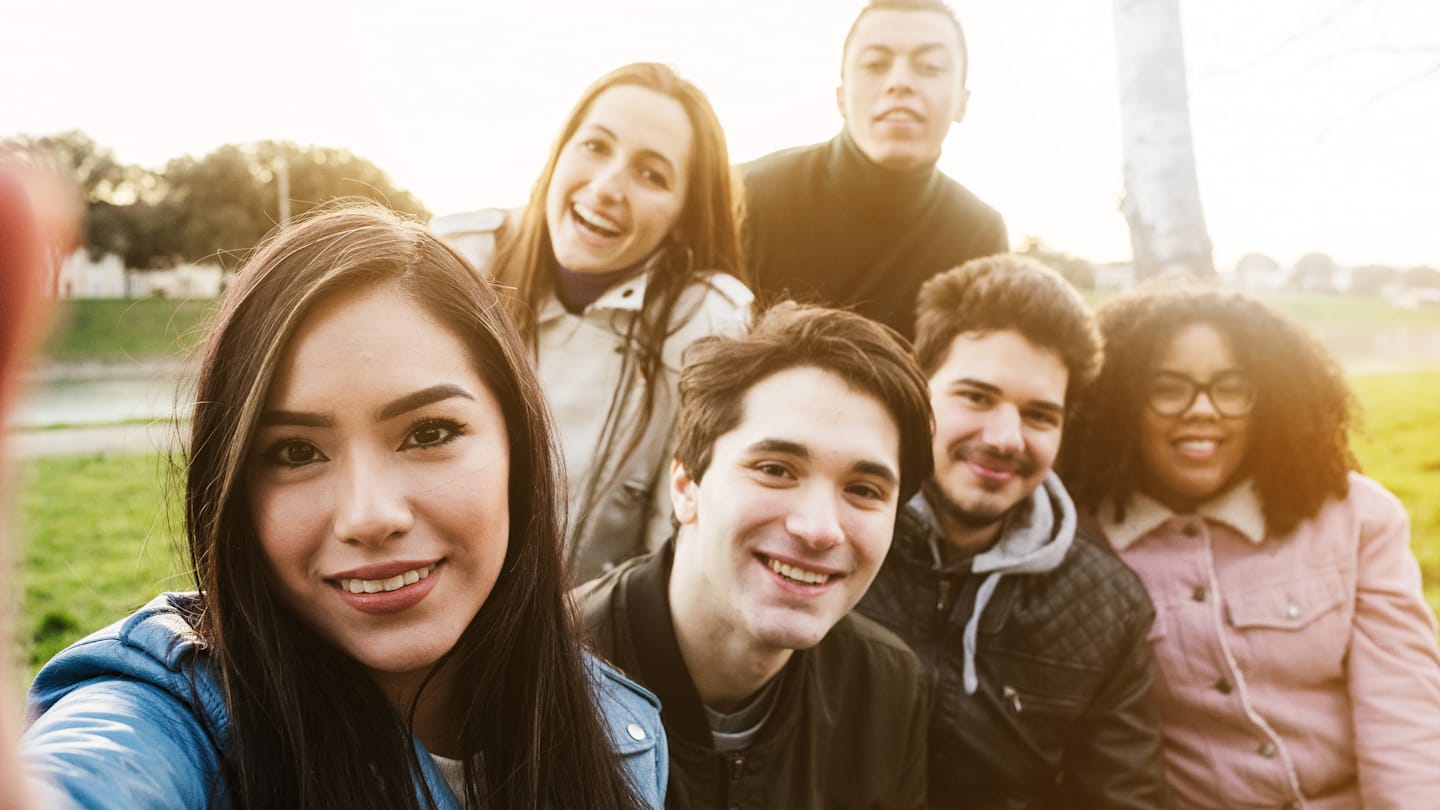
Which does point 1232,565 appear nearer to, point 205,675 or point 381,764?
point 381,764

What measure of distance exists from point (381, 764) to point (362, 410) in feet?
1.91

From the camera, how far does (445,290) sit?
1.82 meters

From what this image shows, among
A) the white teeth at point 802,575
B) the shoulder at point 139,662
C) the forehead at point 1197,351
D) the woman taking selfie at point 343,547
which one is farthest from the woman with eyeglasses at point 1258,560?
the shoulder at point 139,662

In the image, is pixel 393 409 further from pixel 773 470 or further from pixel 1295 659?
pixel 1295 659

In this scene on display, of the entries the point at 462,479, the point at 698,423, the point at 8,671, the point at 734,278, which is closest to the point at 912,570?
the point at 698,423

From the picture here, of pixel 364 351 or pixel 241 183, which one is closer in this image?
pixel 364 351

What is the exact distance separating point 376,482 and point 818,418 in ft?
4.15

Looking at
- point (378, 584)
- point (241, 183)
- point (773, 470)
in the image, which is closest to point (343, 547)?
point (378, 584)

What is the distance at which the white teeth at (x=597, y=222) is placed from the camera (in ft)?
10.8

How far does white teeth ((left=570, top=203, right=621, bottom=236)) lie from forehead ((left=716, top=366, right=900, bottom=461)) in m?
0.84

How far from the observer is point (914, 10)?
3.86 m

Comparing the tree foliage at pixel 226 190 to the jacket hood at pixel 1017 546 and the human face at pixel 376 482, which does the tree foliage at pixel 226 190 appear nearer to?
the jacket hood at pixel 1017 546

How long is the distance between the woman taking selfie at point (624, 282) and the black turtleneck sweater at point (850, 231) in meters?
0.62

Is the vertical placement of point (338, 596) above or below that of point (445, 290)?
below
